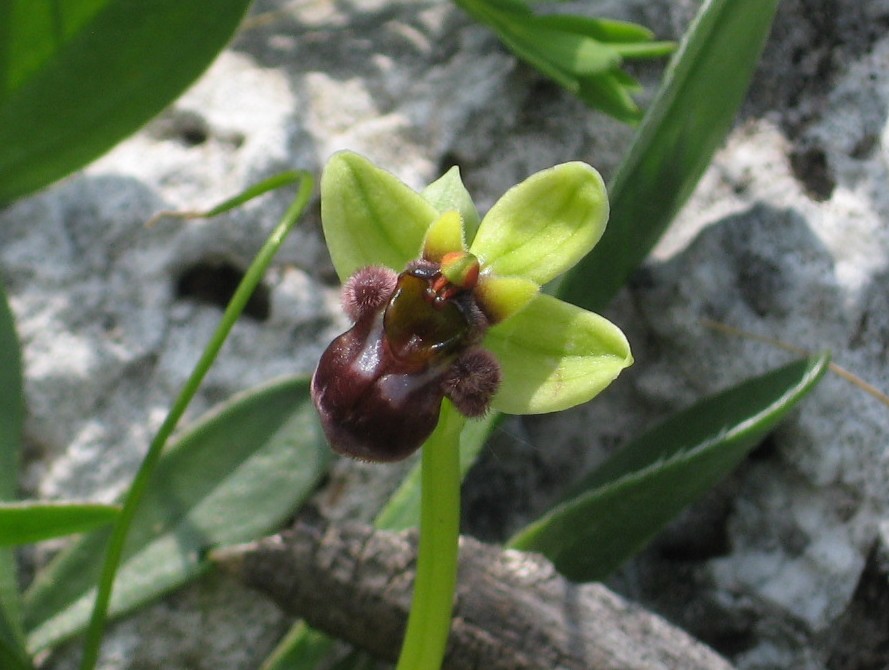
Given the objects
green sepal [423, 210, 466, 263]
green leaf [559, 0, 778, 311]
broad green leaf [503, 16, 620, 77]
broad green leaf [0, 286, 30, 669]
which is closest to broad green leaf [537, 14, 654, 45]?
broad green leaf [503, 16, 620, 77]

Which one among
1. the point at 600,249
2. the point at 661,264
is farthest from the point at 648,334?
the point at 600,249

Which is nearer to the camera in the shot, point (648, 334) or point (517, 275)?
point (517, 275)

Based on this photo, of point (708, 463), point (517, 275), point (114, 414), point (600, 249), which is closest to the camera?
point (517, 275)

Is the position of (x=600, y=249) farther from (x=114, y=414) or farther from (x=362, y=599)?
(x=114, y=414)

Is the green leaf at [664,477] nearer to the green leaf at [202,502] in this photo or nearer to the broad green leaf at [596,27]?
the green leaf at [202,502]

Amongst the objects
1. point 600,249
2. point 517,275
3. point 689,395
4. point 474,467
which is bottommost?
point 474,467

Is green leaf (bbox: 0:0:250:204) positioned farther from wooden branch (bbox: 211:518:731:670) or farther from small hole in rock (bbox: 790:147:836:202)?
small hole in rock (bbox: 790:147:836:202)

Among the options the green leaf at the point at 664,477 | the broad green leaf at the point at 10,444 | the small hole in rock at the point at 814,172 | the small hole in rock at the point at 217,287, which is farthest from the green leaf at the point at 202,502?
the small hole in rock at the point at 814,172
